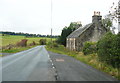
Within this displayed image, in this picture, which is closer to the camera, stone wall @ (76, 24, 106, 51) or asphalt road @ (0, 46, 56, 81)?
asphalt road @ (0, 46, 56, 81)

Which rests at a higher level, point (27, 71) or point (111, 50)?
point (111, 50)

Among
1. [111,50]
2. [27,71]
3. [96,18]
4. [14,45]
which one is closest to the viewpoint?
[27,71]

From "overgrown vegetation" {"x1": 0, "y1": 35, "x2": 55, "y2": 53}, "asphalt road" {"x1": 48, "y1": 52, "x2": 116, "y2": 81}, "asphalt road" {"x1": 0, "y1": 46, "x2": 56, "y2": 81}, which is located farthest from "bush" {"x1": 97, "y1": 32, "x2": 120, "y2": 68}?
"overgrown vegetation" {"x1": 0, "y1": 35, "x2": 55, "y2": 53}

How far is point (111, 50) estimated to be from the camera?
11.9 meters

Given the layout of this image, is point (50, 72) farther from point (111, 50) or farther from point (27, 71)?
point (111, 50)

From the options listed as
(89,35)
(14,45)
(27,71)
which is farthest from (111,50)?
(14,45)

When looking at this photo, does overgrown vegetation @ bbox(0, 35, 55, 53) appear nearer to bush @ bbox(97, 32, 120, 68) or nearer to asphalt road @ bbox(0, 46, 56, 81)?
asphalt road @ bbox(0, 46, 56, 81)

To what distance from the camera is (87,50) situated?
22.5 metres

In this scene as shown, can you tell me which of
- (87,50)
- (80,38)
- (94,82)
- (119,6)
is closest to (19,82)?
(94,82)

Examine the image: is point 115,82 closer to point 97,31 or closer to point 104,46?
point 104,46

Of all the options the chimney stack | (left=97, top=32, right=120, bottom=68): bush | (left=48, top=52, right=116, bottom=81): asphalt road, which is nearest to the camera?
(left=48, top=52, right=116, bottom=81): asphalt road

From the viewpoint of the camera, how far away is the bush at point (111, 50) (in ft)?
37.6

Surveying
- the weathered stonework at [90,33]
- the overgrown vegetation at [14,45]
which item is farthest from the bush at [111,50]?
the overgrown vegetation at [14,45]

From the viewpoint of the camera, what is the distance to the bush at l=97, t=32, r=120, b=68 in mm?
11461
